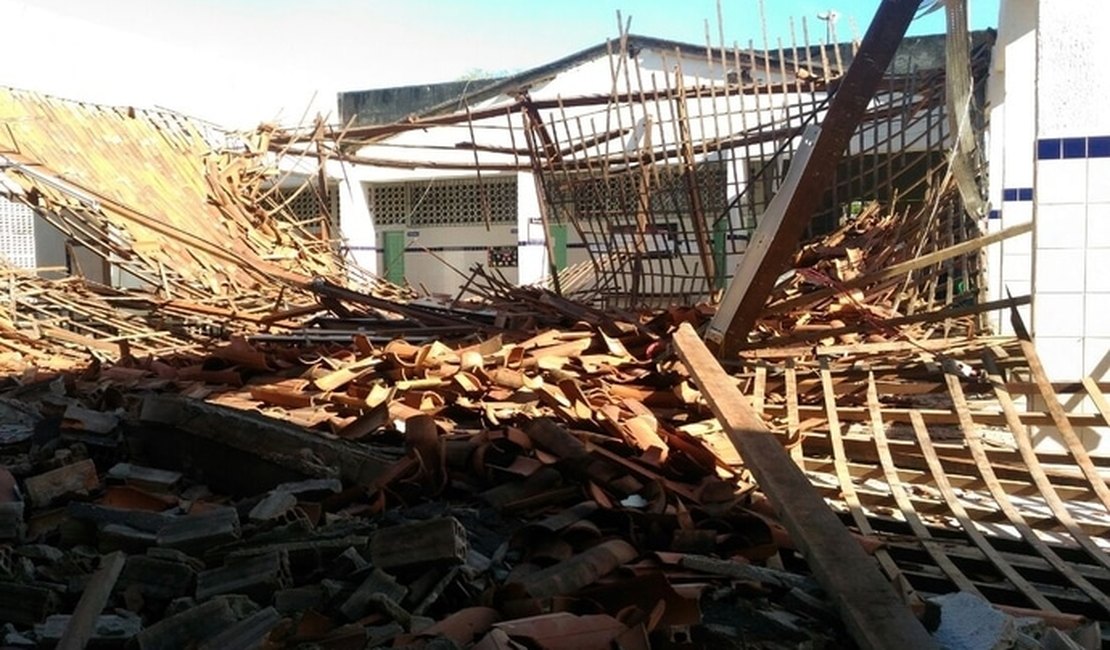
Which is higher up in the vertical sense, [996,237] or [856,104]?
[856,104]

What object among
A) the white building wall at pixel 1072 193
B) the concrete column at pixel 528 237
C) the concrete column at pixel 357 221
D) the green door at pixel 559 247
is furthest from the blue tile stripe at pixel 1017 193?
the concrete column at pixel 357 221

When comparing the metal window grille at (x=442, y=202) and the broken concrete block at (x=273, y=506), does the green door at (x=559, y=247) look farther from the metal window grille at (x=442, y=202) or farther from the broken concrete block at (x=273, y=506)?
the broken concrete block at (x=273, y=506)

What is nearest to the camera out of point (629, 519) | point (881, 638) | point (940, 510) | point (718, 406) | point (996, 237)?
point (881, 638)

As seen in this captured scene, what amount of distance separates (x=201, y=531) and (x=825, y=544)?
6.97 feet

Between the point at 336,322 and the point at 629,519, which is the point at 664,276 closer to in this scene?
the point at 336,322

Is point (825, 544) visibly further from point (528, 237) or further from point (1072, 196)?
point (528, 237)

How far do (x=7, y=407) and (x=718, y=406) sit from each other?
4058 millimetres

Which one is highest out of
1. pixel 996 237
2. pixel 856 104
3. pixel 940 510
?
pixel 856 104

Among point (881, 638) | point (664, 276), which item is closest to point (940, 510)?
point (881, 638)

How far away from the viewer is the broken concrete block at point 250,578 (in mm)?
3262

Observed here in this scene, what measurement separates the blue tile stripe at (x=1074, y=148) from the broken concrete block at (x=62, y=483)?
493 centimetres

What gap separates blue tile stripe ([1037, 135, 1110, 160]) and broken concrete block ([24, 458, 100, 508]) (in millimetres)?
4935

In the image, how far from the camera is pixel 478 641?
2848 mm

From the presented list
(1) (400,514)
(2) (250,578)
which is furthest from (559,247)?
(2) (250,578)
